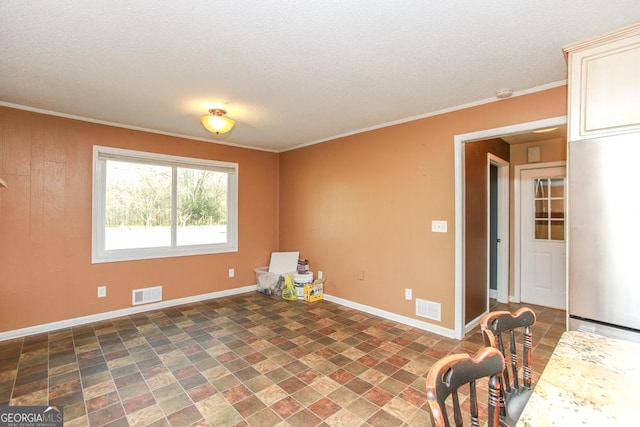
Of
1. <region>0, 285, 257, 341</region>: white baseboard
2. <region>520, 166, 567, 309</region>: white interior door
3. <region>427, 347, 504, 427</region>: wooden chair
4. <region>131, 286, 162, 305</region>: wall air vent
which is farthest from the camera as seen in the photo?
<region>520, 166, 567, 309</region>: white interior door

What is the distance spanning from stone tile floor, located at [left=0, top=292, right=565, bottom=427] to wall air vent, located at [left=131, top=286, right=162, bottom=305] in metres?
0.20

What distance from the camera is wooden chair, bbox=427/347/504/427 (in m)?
0.87

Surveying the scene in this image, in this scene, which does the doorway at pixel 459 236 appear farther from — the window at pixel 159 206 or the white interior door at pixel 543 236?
the window at pixel 159 206

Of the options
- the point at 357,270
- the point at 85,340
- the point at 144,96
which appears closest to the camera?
the point at 144,96

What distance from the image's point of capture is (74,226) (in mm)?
3574

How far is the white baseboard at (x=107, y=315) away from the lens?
3232 millimetres

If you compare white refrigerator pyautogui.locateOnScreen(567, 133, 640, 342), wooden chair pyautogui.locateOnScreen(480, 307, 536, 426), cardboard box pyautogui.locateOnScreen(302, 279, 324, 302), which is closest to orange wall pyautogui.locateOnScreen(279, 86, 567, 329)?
cardboard box pyautogui.locateOnScreen(302, 279, 324, 302)

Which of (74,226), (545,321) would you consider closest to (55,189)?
(74,226)

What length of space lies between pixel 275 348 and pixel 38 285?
278 cm

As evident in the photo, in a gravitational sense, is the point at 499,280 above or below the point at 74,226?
below

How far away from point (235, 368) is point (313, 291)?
2.10 m

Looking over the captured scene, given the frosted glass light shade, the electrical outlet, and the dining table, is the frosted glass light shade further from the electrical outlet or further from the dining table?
the dining table

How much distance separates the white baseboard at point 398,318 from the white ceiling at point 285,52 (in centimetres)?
244

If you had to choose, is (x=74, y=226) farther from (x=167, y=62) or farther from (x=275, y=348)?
(x=275, y=348)
